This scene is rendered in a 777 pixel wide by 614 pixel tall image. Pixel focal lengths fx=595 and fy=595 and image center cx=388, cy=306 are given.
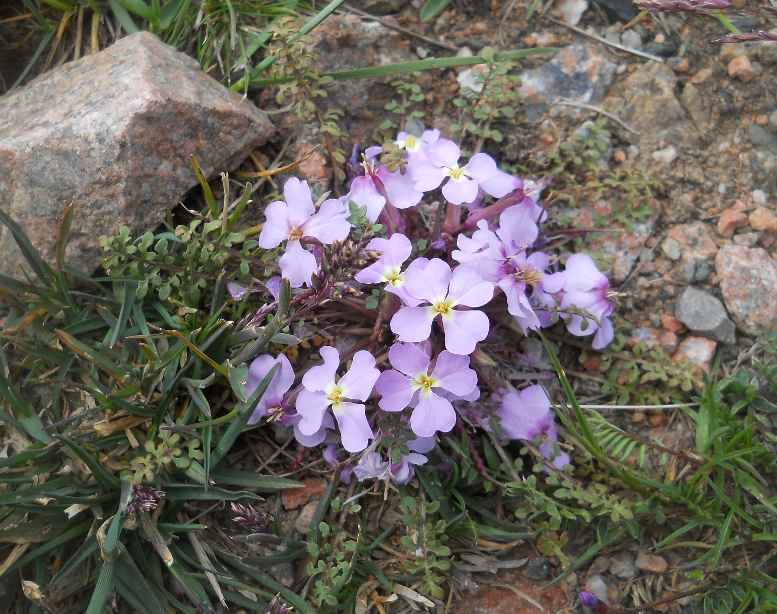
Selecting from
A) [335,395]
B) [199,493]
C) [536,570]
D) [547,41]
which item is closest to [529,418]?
[536,570]

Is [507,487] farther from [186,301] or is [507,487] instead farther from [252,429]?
[186,301]

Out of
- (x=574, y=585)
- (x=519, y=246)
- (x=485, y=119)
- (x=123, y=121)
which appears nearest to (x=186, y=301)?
(x=123, y=121)

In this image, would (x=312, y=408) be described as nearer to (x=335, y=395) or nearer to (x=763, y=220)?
(x=335, y=395)

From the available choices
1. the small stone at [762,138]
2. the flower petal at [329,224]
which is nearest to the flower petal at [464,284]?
the flower petal at [329,224]

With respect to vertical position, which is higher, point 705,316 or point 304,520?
point 705,316

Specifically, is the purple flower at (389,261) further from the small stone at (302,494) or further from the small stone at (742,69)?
the small stone at (742,69)

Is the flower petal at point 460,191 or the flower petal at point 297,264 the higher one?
the flower petal at point 460,191
